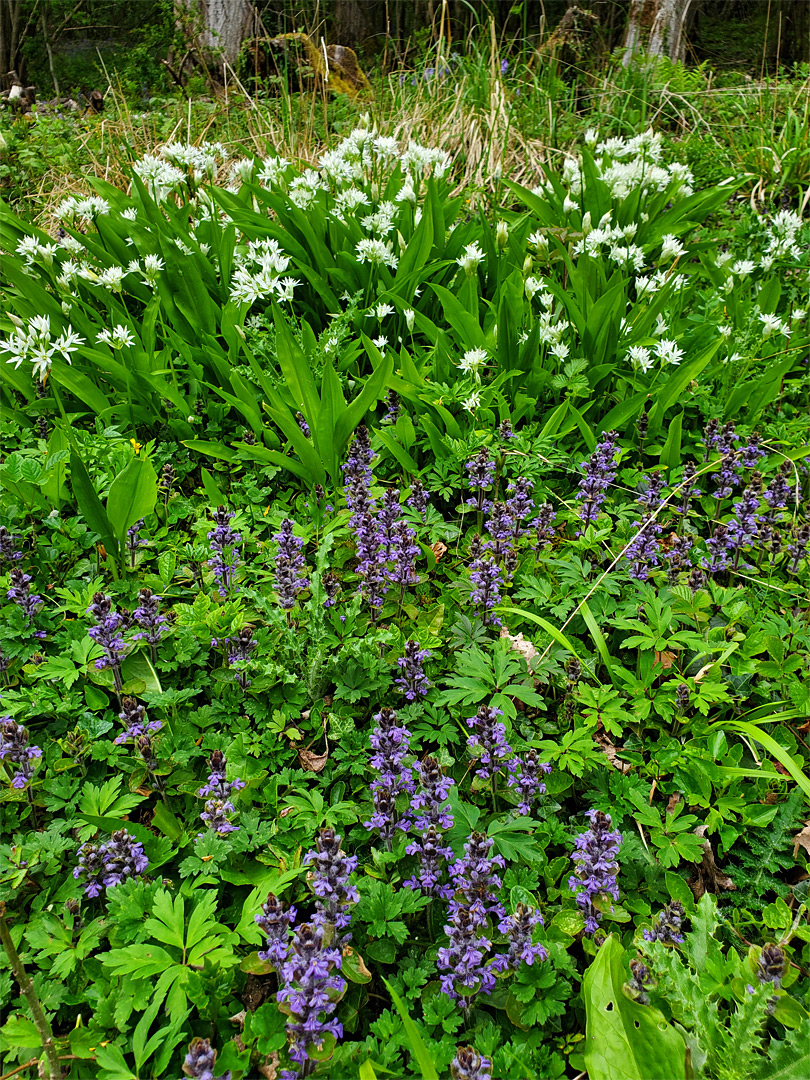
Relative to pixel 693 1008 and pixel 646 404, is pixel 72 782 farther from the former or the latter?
pixel 646 404

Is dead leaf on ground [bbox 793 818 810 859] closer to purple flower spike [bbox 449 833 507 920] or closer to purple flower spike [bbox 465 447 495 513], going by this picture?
purple flower spike [bbox 449 833 507 920]

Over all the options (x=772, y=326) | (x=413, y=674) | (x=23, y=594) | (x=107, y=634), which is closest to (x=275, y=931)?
(x=413, y=674)

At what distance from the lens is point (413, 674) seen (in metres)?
1.82

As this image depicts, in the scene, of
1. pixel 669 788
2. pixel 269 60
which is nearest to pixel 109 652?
pixel 669 788

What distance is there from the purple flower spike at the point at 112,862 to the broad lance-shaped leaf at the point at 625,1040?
0.96m

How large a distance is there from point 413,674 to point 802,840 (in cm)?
106

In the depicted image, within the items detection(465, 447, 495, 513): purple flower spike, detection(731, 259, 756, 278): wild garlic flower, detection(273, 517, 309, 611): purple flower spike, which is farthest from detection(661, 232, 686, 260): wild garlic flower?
detection(273, 517, 309, 611): purple flower spike

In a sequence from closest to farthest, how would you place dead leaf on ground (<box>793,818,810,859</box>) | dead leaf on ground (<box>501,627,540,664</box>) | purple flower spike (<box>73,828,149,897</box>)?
purple flower spike (<box>73,828,149,897</box>), dead leaf on ground (<box>793,818,810,859</box>), dead leaf on ground (<box>501,627,540,664</box>)

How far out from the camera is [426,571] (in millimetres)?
2416

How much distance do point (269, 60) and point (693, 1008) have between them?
9795 millimetres

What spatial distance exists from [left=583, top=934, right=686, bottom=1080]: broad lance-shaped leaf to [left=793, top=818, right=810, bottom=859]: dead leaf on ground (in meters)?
0.67

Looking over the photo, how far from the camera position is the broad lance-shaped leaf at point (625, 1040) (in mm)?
1216

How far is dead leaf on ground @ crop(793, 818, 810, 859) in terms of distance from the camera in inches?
66.3

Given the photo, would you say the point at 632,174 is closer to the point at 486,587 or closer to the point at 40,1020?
the point at 486,587
